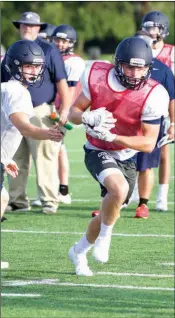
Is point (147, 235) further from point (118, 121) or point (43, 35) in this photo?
point (43, 35)

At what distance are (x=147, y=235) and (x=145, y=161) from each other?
1.21 metres

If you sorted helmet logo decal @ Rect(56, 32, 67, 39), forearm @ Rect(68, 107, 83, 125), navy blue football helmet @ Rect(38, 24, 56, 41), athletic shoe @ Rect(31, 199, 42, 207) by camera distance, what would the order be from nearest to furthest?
forearm @ Rect(68, 107, 83, 125) → athletic shoe @ Rect(31, 199, 42, 207) → helmet logo decal @ Rect(56, 32, 67, 39) → navy blue football helmet @ Rect(38, 24, 56, 41)

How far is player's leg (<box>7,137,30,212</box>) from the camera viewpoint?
1063 cm

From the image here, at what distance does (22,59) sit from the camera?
799 cm

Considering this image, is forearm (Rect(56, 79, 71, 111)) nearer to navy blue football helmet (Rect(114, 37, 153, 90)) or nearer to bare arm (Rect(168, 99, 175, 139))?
bare arm (Rect(168, 99, 175, 139))

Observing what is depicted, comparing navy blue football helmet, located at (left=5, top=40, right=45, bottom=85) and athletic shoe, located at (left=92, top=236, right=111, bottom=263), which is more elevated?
navy blue football helmet, located at (left=5, top=40, right=45, bottom=85)

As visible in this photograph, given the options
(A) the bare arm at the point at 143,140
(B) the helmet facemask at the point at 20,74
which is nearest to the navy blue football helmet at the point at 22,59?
(B) the helmet facemask at the point at 20,74

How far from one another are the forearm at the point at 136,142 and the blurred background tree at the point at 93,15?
123 ft

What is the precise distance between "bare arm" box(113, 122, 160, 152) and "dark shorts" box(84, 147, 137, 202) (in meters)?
0.25

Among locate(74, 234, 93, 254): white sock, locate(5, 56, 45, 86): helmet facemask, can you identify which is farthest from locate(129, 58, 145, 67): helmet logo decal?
locate(74, 234, 93, 254): white sock

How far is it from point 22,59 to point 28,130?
705 mm

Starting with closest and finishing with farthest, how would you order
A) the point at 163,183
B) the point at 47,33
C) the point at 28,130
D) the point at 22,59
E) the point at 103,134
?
the point at 103,134, the point at 28,130, the point at 22,59, the point at 163,183, the point at 47,33

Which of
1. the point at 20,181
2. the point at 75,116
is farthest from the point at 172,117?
the point at 75,116

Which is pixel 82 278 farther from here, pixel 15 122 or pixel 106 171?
pixel 15 122
